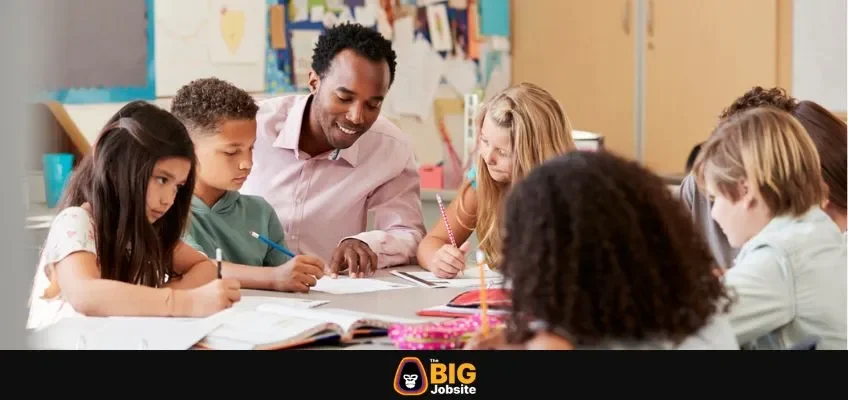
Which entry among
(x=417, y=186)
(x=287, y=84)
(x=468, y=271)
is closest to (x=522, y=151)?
(x=468, y=271)

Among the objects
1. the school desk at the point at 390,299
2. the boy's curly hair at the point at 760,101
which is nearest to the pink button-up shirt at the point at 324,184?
the school desk at the point at 390,299

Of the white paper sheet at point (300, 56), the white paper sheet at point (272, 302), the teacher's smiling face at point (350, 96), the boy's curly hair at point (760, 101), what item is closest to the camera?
the white paper sheet at point (272, 302)

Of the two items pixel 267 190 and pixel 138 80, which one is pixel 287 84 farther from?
pixel 267 190

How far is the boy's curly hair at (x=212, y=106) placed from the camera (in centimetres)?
176

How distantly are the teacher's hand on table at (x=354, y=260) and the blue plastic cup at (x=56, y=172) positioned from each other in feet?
2.77

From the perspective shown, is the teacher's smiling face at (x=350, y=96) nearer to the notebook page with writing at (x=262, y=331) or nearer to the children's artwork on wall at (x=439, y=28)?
the notebook page with writing at (x=262, y=331)

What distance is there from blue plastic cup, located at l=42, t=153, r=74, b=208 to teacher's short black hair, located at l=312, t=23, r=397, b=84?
0.69m

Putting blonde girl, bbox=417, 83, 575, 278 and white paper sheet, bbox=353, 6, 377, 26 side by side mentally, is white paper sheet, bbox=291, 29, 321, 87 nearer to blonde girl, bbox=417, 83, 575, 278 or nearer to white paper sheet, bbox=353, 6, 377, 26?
white paper sheet, bbox=353, 6, 377, 26

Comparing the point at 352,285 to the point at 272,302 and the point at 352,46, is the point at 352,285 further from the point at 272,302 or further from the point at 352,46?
the point at 352,46

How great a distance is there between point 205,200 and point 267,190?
0.33 meters

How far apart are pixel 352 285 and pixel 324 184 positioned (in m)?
0.51

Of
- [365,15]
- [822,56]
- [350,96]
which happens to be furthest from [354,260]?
[365,15]

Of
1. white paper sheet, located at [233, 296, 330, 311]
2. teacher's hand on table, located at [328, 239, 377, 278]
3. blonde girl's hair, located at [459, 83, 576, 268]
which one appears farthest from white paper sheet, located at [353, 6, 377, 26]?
white paper sheet, located at [233, 296, 330, 311]

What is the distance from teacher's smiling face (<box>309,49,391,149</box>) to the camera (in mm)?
1962
